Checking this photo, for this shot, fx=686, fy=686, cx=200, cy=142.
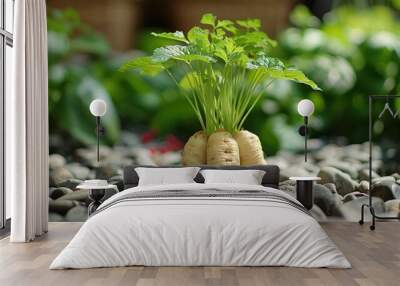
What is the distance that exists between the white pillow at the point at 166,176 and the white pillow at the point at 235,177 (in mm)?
174

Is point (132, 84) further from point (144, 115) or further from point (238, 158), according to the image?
point (238, 158)

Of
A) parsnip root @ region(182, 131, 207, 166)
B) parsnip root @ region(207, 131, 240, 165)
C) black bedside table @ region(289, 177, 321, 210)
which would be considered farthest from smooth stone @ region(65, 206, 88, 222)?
black bedside table @ region(289, 177, 321, 210)

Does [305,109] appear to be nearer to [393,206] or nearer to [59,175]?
[393,206]

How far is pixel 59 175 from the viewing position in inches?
304

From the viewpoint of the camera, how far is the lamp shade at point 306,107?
7.35m

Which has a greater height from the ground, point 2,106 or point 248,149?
point 2,106

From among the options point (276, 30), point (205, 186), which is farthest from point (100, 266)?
point (276, 30)

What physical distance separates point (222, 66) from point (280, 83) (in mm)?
684

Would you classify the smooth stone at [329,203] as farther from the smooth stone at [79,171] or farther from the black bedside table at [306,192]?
the smooth stone at [79,171]

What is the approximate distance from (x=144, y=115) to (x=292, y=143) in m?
1.70

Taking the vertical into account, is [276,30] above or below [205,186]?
above

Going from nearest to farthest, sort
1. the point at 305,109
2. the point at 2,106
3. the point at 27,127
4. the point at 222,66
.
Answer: the point at 27,127 → the point at 2,106 → the point at 305,109 → the point at 222,66

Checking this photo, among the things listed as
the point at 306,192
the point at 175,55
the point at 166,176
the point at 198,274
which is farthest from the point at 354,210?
the point at 198,274

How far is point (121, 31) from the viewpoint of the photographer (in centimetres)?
781
